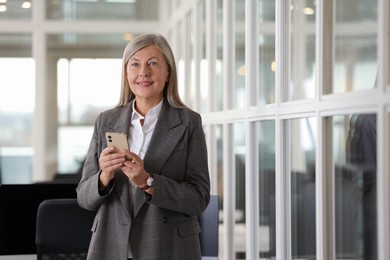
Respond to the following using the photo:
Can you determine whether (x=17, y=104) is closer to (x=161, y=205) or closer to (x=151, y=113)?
(x=151, y=113)

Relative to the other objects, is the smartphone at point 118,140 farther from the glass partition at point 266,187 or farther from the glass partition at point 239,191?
the glass partition at point 239,191

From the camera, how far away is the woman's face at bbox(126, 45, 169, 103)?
2.60 meters

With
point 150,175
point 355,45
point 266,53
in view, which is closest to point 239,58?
point 266,53

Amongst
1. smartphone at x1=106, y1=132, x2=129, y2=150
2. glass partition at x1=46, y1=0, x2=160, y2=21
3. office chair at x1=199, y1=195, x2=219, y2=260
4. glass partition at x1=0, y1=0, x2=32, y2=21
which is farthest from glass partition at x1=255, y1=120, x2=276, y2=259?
glass partition at x1=0, y1=0, x2=32, y2=21

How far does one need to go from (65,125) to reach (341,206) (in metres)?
6.29

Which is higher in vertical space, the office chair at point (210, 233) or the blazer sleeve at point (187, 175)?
the blazer sleeve at point (187, 175)

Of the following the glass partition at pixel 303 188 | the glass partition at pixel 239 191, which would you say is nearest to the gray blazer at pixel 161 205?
the glass partition at pixel 303 188

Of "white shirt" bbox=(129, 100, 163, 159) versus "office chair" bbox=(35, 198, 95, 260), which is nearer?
"white shirt" bbox=(129, 100, 163, 159)

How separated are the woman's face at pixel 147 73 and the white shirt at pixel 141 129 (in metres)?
0.04

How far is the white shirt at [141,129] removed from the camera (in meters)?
2.61

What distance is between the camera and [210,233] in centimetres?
372

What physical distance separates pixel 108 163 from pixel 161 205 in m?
0.21

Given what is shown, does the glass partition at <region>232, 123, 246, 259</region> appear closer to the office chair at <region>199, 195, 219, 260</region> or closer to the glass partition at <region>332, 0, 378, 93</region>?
the office chair at <region>199, 195, 219, 260</region>

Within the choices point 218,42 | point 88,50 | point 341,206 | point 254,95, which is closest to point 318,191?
point 341,206
